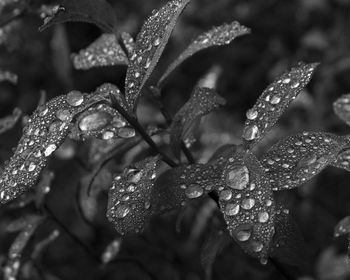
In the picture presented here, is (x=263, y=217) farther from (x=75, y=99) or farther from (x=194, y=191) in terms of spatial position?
(x=75, y=99)

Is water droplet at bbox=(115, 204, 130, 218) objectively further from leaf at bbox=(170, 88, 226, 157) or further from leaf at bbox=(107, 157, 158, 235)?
leaf at bbox=(170, 88, 226, 157)

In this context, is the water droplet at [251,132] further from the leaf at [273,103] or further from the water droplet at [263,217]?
the water droplet at [263,217]

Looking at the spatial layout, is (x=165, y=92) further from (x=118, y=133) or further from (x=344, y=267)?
(x=118, y=133)

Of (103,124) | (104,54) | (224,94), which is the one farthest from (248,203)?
(224,94)

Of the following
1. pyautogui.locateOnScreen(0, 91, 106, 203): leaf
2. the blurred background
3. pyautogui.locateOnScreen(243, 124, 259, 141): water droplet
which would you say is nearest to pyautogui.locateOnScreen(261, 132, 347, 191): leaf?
pyautogui.locateOnScreen(243, 124, 259, 141): water droplet

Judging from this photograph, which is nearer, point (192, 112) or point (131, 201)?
point (131, 201)

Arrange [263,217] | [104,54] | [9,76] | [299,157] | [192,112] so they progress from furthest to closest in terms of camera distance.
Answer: [9,76], [104,54], [192,112], [299,157], [263,217]
